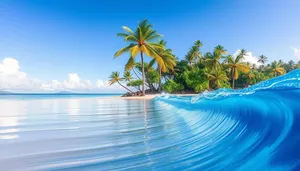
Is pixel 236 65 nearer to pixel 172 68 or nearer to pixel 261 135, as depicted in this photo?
pixel 172 68

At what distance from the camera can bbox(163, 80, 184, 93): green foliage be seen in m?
28.2

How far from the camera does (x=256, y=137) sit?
206 centimetres

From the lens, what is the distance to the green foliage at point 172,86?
28156 millimetres

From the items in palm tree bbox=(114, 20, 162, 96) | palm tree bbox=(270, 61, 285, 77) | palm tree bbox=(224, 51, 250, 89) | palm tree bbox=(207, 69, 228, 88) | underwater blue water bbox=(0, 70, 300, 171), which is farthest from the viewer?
palm tree bbox=(270, 61, 285, 77)

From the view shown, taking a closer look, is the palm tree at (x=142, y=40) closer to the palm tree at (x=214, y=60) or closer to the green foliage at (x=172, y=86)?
the green foliage at (x=172, y=86)

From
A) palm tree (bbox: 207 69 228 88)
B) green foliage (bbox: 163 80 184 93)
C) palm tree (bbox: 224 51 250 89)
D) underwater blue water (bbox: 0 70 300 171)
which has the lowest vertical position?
underwater blue water (bbox: 0 70 300 171)

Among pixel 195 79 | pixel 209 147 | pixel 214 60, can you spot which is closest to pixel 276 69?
pixel 214 60

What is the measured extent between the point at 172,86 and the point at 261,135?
26.8 metres

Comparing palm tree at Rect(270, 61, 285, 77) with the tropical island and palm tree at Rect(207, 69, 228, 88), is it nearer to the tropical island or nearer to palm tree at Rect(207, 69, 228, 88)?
the tropical island

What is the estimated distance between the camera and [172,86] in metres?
28.8

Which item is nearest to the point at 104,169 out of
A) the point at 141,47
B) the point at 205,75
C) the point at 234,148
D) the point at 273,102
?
the point at 234,148

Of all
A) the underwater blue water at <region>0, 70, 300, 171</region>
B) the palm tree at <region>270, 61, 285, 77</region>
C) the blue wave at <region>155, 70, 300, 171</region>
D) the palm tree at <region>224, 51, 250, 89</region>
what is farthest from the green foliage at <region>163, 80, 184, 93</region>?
the palm tree at <region>270, 61, 285, 77</region>

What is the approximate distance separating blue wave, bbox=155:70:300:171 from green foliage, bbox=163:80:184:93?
25.1 metres

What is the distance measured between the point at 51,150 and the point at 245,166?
2.29 metres
